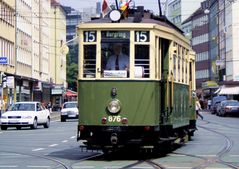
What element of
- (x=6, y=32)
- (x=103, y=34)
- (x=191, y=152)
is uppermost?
(x=6, y=32)

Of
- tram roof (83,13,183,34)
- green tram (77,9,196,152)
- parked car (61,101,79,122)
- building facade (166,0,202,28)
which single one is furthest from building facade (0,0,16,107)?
building facade (166,0,202,28)

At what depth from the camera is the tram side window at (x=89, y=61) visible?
60.0 ft

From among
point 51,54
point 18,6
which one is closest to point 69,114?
point 18,6

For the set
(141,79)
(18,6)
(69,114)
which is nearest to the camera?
(141,79)

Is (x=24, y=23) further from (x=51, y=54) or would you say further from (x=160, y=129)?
(x=160, y=129)

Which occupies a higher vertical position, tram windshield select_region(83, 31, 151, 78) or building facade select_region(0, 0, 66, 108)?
building facade select_region(0, 0, 66, 108)

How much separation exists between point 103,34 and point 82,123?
2.31 m

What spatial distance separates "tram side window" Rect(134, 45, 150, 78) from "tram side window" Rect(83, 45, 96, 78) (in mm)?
1070

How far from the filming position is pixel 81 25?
1848 centimetres

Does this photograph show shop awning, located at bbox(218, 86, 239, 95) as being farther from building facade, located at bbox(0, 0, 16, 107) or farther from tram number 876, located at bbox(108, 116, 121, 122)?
tram number 876, located at bbox(108, 116, 121, 122)

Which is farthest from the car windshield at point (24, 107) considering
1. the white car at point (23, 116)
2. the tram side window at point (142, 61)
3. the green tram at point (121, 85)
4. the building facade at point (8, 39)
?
the building facade at point (8, 39)

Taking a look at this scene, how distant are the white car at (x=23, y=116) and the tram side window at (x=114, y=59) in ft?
71.9

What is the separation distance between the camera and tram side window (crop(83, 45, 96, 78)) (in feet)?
60.0

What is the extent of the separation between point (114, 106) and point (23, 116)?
72.9ft
